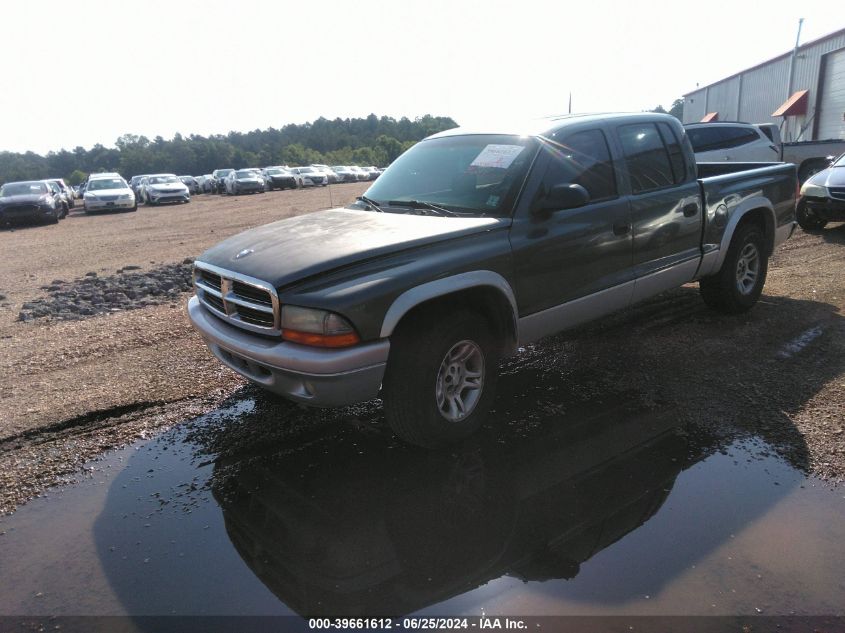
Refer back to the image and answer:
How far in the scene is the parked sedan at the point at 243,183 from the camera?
33250 millimetres

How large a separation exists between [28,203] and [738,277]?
20.7 metres

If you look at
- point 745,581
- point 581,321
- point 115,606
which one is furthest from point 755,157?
point 115,606

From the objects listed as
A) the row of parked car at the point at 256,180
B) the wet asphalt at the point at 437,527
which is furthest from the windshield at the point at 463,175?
the row of parked car at the point at 256,180

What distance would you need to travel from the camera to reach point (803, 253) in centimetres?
876

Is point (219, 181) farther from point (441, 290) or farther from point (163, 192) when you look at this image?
point (441, 290)

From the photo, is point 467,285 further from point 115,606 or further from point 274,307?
point 115,606

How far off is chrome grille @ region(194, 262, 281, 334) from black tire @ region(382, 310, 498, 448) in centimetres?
Answer: 69

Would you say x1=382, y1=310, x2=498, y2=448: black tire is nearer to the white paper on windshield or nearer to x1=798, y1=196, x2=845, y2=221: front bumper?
the white paper on windshield

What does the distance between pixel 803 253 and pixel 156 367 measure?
891 centimetres

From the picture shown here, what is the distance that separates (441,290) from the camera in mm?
3283

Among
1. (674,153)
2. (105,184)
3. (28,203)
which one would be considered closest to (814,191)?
(674,153)

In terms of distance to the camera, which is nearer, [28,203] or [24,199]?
[28,203]

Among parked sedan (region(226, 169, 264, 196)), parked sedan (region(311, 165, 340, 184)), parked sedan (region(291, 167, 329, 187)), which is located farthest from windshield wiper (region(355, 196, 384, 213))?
parked sedan (region(311, 165, 340, 184))

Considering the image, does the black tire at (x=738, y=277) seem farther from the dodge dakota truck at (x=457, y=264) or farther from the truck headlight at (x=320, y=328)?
the truck headlight at (x=320, y=328)
